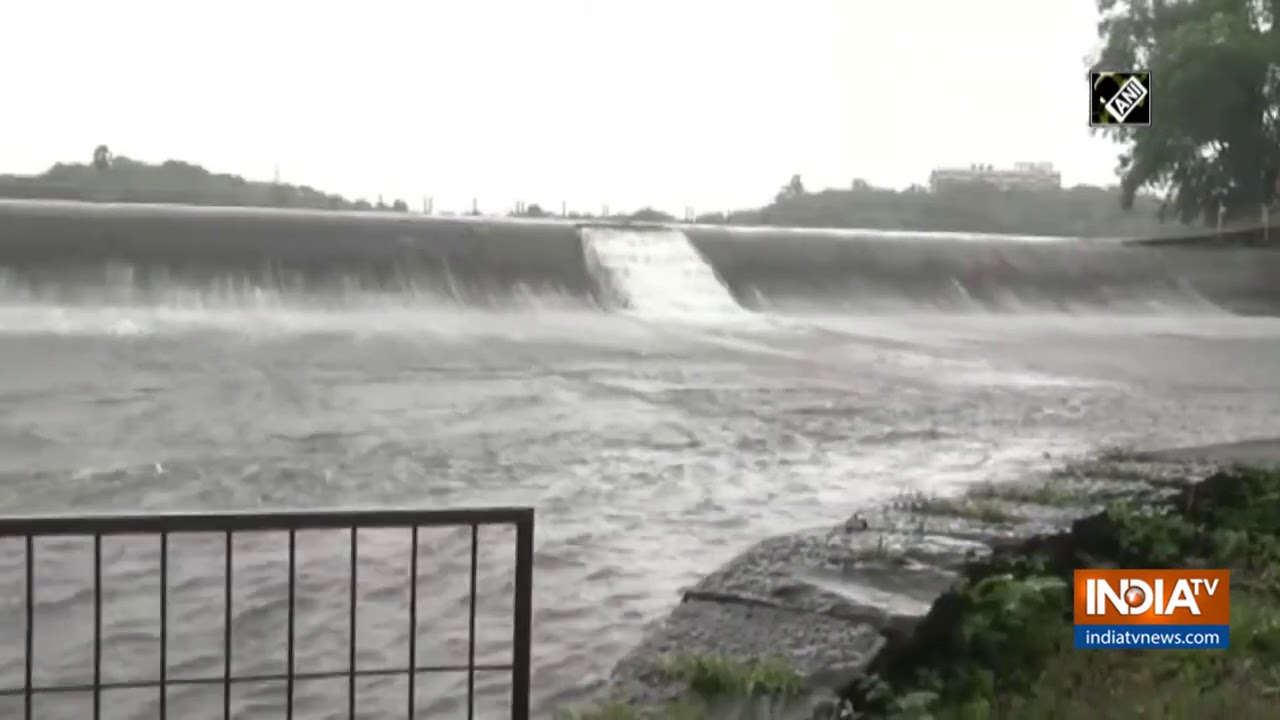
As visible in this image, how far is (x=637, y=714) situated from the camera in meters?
2.71

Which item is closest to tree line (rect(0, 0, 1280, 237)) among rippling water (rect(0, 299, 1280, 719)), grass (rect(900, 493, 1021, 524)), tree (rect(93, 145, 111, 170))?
tree (rect(93, 145, 111, 170))

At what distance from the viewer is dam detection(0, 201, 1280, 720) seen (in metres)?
4.47

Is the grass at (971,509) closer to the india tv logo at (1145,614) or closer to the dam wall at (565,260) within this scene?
the india tv logo at (1145,614)

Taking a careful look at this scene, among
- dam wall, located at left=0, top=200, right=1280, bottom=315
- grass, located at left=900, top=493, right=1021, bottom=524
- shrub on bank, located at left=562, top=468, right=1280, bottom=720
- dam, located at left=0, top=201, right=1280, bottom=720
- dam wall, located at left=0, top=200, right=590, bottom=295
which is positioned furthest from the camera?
dam wall, located at left=0, top=200, right=1280, bottom=315

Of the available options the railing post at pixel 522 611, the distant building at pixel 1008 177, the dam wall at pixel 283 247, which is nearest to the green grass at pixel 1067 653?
the railing post at pixel 522 611

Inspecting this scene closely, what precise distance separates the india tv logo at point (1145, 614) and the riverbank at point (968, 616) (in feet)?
0.15

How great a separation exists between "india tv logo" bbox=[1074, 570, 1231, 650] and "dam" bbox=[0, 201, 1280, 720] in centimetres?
53

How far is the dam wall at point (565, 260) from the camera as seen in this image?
15.9 m

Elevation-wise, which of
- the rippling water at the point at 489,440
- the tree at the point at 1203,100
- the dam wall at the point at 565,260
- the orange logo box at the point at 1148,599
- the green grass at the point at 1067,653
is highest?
the tree at the point at 1203,100

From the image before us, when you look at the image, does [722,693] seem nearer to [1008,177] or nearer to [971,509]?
[971,509]

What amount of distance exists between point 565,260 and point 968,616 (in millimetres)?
15167

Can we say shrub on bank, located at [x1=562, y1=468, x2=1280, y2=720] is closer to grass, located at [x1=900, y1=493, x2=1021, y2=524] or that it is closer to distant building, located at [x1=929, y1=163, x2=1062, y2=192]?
grass, located at [x1=900, y1=493, x2=1021, y2=524]

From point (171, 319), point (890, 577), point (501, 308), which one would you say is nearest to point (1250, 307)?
point (501, 308)

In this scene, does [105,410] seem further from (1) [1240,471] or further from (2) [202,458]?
(1) [1240,471]
